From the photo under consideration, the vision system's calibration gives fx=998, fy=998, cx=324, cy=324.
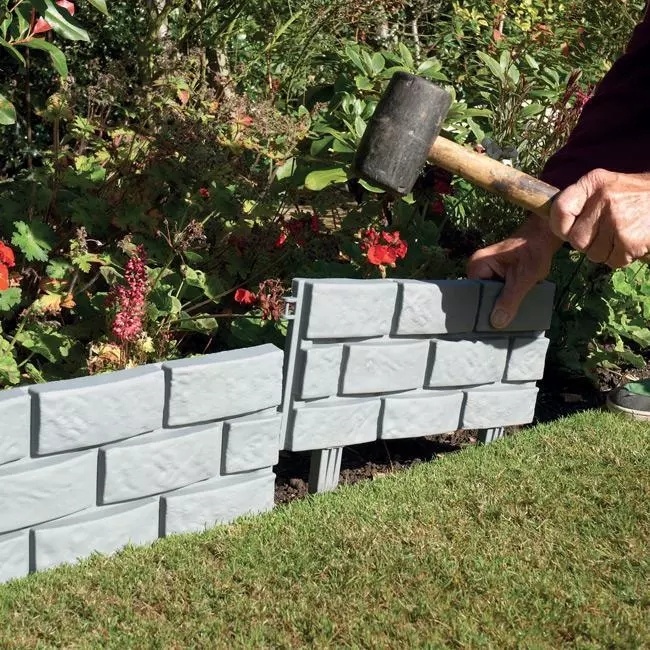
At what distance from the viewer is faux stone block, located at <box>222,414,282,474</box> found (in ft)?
8.40

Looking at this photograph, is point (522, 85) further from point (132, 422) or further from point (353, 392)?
point (132, 422)

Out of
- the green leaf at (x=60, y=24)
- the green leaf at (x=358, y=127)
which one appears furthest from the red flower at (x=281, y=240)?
the green leaf at (x=60, y=24)

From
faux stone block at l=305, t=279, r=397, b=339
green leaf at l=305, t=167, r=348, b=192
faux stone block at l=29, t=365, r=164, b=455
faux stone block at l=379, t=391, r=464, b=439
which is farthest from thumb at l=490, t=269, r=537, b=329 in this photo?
faux stone block at l=29, t=365, r=164, b=455

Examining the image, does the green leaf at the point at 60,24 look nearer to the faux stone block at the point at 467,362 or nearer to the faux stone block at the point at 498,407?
the faux stone block at the point at 467,362

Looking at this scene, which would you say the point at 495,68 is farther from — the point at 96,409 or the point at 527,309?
the point at 96,409

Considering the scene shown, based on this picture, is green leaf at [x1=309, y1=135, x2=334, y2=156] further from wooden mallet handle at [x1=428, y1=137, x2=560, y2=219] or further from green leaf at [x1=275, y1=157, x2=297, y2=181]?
wooden mallet handle at [x1=428, y1=137, x2=560, y2=219]

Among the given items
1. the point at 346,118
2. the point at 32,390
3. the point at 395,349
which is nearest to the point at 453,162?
the point at 395,349

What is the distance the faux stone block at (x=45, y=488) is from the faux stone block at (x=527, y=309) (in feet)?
4.19

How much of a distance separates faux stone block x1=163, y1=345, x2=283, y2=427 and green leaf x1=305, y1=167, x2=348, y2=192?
0.70 m

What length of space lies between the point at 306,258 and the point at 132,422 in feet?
3.59

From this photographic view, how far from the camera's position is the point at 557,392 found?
375 centimetres

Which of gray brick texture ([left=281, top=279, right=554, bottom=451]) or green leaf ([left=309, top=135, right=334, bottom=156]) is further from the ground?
green leaf ([left=309, top=135, right=334, bottom=156])

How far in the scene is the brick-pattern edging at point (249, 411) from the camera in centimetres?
225

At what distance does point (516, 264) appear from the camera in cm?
304
